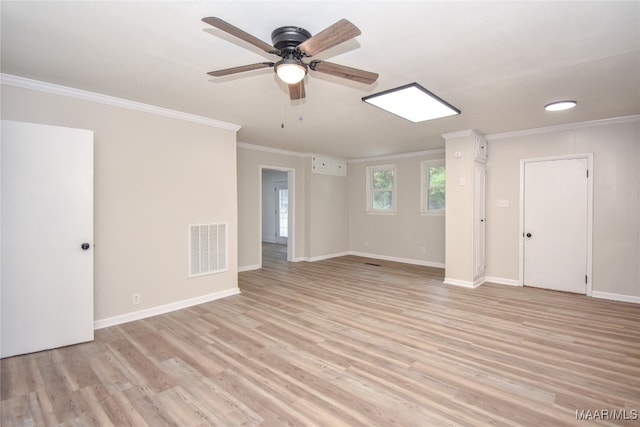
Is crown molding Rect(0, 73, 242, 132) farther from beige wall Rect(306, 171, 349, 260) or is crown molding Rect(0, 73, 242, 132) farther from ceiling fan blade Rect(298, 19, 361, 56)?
beige wall Rect(306, 171, 349, 260)

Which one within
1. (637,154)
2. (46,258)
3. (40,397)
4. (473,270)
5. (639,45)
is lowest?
(40,397)

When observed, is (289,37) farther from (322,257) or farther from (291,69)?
(322,257)

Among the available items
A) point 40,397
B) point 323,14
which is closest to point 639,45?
point 323,14

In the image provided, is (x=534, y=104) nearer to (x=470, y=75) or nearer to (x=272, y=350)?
(x=470, y=75)

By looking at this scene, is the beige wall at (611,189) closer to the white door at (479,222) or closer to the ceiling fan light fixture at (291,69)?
the white door at (479,222)

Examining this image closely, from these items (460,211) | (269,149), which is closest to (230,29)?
(460,211)

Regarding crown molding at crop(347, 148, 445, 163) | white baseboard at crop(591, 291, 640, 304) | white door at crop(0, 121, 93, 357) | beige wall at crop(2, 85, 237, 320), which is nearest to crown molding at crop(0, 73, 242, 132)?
beige wall at crop(2, 85, 237, 320)

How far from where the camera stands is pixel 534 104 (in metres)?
3.60

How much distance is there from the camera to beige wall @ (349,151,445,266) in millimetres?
6680

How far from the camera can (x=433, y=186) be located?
6.70m

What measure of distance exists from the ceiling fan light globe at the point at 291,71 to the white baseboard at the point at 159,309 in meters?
3.21

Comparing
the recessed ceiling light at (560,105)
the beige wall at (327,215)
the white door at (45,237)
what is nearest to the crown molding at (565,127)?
the recessed ceiling light at (560,105)

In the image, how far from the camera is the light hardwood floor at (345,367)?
6.54ft

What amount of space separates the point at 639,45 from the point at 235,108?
3708 mm
